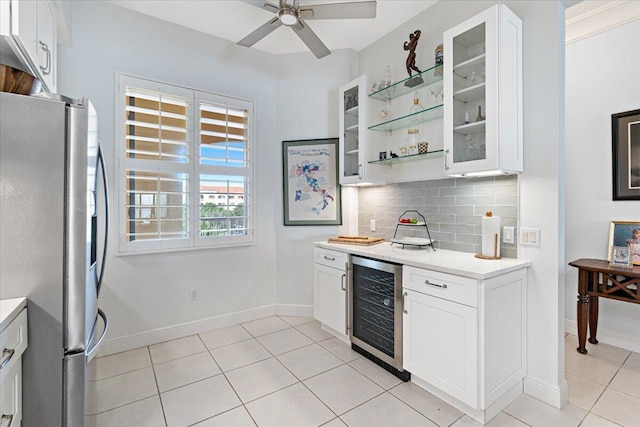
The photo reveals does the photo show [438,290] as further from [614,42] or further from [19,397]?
[614,42]

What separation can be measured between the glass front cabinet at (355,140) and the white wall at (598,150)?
189cm

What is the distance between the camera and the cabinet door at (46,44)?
5.69 feet

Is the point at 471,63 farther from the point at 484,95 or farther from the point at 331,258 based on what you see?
the point at 331,258

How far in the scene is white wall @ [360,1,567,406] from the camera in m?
2.00

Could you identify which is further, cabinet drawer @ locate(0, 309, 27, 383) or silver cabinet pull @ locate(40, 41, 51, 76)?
silver cabinet pull @ locate(40, 41, 51, 76)

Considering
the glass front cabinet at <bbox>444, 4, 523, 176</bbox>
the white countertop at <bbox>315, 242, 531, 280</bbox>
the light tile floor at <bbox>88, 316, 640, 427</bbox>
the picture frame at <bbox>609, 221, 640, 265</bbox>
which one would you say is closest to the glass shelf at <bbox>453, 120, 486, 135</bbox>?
the glass front cabinet at <bbox>444, 4, 523, 176</bbox>

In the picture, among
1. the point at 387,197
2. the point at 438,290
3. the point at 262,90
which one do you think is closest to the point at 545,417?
the point at 438,290

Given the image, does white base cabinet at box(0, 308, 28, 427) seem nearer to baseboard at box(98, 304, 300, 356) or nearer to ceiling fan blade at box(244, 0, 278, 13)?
baseboard at box(98, 304, 300, 356)

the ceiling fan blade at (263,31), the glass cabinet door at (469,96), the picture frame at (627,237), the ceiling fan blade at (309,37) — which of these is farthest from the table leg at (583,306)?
the ceiling fan blade at (263,31)

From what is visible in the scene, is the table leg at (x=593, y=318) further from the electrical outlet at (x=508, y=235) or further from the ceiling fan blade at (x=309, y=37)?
the ceiling fan blade at (x=309, y=37)

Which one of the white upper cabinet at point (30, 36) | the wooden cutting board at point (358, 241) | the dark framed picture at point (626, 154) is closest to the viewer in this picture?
the white upper cabinet at point (30, 36)

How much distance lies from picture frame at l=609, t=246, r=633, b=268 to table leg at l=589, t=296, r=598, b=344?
355mm

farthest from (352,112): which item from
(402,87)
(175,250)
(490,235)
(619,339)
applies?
(619,339)

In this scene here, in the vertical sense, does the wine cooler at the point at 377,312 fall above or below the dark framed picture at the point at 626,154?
below
